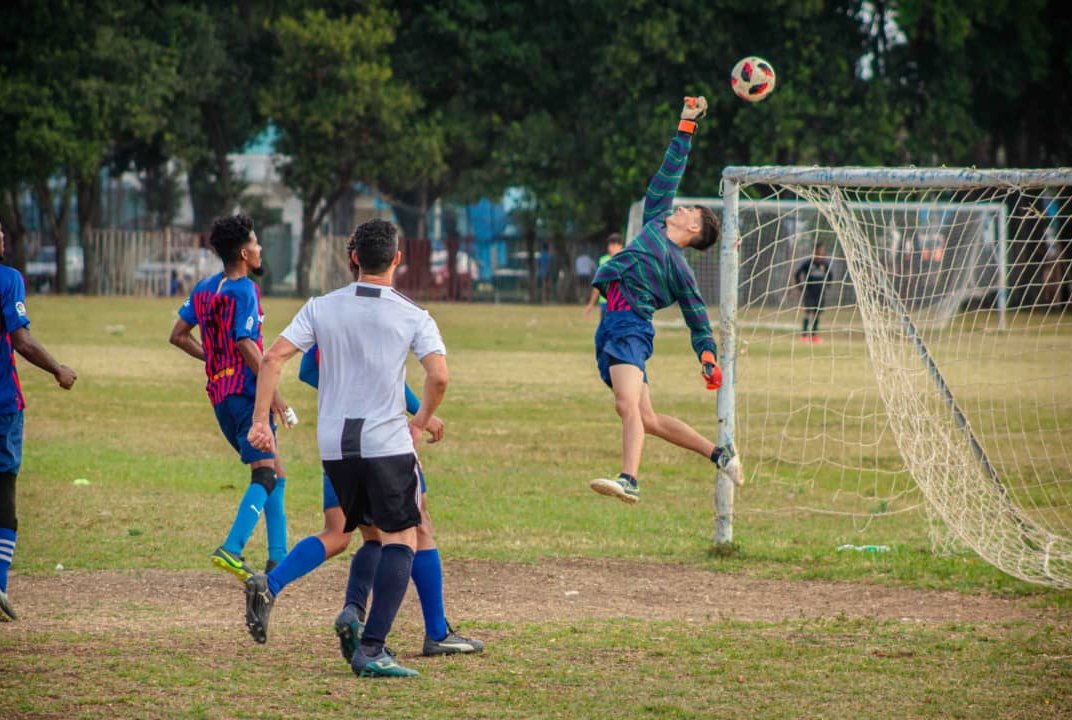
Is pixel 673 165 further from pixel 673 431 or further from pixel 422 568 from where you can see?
pixel 422 568

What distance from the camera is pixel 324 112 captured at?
148 feet

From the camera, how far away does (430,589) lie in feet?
21.7

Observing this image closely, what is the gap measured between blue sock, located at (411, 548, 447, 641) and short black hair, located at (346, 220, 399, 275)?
134 cm

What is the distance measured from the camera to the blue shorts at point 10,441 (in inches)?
297

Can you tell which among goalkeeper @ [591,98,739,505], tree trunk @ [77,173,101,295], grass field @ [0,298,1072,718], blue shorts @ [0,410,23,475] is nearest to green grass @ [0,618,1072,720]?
grass field @ [0,298,1072,718]

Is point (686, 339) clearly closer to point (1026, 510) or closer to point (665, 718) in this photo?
point (1026, 510)

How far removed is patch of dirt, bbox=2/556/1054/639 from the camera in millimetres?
7543

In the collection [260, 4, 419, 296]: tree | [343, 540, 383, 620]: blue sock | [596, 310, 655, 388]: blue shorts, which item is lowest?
[343, 540, 383, 620]: blue sock

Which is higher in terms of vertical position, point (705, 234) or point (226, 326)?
point (705, 234)

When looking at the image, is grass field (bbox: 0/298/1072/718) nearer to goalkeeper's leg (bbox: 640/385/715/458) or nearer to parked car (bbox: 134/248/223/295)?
goalkeeper's leg (bbox: 640/385/715/458)

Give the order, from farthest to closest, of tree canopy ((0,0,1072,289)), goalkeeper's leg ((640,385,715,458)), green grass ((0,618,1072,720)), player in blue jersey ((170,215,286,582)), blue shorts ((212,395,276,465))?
tree canopy ((0,0,1072,289)), goalkeeper's leg ((640,385,715,458)), blue shorts ((212,395,276,465)), player in blue jersey ((170,215,286,582)), green grass ((0,618,1072,720))

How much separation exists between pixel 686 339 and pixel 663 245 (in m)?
23.8

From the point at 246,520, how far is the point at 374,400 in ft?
6.32

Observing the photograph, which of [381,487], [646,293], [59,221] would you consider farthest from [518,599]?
[59,221]
